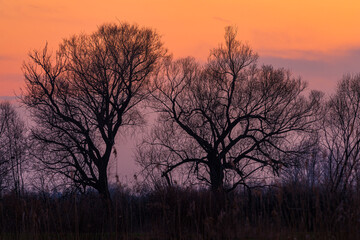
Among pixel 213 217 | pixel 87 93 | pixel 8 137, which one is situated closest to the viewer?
pixel 213 217

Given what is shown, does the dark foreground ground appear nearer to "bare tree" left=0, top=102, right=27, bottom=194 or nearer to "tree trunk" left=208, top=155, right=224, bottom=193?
"tree trunk" left=208, top=155, right=224, bottom=193

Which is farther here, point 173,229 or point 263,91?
point 263,91

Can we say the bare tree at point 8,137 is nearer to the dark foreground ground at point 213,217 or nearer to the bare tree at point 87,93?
the bare tree at point 87,93

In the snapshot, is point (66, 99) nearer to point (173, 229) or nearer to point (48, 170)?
point (48, 170)

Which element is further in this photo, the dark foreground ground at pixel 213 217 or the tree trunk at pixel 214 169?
the tree trunk at pixel 214 169

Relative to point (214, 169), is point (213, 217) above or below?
below

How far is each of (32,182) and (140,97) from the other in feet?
24.4

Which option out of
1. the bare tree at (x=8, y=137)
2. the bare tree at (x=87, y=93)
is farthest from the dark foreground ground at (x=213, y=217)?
the bare tree at (x=8, y=137)

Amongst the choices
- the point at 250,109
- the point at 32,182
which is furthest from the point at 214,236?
the point at 32,182

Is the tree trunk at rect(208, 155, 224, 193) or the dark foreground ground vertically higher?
the tree trunk at rect(208, 155, 224, 193)

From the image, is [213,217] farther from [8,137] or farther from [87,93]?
[8,137]

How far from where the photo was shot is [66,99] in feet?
77.3

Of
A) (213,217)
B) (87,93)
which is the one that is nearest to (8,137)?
(87,93)

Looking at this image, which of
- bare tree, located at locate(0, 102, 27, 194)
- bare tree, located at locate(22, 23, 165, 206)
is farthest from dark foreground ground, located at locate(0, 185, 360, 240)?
bare tree, located at locate(0, 102, 27, 194)
